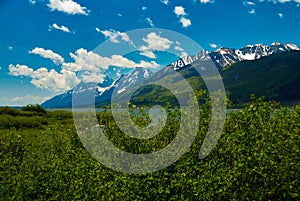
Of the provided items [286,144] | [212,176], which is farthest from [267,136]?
[212,176]

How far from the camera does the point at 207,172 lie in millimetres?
10203

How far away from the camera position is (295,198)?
986 cm

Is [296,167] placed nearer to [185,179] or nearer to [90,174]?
[185,179]

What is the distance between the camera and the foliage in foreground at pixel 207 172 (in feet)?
32.2

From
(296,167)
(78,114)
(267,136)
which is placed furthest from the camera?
(78,114)

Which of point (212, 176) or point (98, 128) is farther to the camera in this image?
point (98, 128)

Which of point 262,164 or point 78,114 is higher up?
point 78,114

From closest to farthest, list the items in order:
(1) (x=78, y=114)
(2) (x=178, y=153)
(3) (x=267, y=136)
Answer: (3) (x=267, y=136) → (2) (x=178, y=153) → (1) (x=78, y=114)

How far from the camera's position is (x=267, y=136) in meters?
10.9

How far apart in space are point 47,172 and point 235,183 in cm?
838

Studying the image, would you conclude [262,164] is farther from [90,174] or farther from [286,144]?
[90,174]

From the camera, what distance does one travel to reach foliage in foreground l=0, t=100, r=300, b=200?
9.82 meters

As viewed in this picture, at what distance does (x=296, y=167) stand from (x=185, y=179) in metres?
3.23

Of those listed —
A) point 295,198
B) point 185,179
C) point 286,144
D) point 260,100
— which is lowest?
point 295,198
